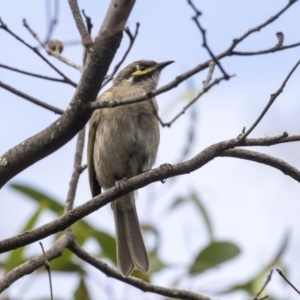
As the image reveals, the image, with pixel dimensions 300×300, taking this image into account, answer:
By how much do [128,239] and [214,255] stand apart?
1.88 ft

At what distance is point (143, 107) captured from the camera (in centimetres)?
469

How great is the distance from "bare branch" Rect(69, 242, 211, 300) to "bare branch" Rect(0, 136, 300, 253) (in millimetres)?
752

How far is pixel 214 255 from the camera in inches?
179

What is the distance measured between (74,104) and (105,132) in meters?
1.91

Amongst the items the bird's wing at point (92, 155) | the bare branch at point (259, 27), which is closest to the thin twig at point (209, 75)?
the bare branch at point (259, 27)

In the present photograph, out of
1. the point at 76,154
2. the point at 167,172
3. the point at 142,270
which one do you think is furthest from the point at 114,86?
the point at 167,172

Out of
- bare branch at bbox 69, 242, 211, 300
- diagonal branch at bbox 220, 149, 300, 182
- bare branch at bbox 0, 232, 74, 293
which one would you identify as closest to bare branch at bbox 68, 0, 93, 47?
diagonal branch at bbox 220, 149, 300, 182

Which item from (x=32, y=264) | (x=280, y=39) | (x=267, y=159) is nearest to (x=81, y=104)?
(x=280, y=39)

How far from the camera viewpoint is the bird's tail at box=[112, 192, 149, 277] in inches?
→ 172

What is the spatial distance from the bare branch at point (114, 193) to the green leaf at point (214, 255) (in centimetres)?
140

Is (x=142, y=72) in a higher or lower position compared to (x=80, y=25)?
higher

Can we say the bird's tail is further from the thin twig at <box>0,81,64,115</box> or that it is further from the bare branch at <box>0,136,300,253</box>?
the thin twig at <box>0,81,64,115</box>

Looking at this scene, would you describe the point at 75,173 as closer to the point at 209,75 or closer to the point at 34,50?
the point at 34,50

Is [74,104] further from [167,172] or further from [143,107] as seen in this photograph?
[143,107]
